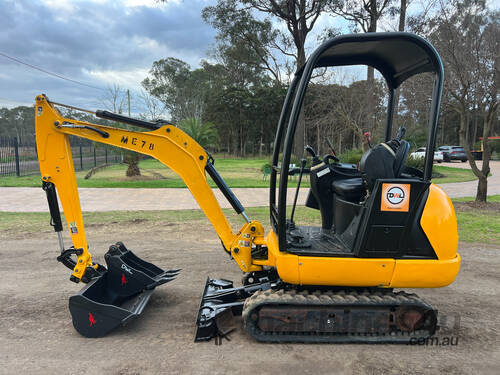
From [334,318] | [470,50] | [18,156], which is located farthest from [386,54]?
[18,156]

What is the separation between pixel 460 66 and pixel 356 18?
39.8 ft

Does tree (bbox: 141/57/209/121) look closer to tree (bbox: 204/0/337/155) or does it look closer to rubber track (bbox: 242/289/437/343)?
tree (bbox: 204/0/337/155)

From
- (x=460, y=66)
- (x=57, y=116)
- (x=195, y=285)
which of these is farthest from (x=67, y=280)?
(x=460, y=66)

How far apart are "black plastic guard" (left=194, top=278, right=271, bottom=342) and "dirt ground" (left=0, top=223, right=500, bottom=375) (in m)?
0.12

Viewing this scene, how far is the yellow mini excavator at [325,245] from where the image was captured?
3117mm

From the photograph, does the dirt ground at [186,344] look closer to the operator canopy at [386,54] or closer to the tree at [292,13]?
the operator canopy at [386,54]

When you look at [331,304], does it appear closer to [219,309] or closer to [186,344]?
[219,309]

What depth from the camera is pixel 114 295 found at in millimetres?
3871

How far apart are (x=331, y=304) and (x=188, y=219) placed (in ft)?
20.5

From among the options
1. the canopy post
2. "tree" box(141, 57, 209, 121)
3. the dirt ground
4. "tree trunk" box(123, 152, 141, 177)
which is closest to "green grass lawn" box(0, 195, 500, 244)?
the dirt ground

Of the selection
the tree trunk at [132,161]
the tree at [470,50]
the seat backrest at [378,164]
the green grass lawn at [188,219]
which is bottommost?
the green grass lawn at [188,219]

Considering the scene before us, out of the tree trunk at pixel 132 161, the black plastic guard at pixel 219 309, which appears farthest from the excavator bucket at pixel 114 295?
the tree trunk at pixel 132 161

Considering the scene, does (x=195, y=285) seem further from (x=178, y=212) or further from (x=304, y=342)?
(x=178, y=212)

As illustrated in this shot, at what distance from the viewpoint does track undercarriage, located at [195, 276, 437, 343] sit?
3.20 m
